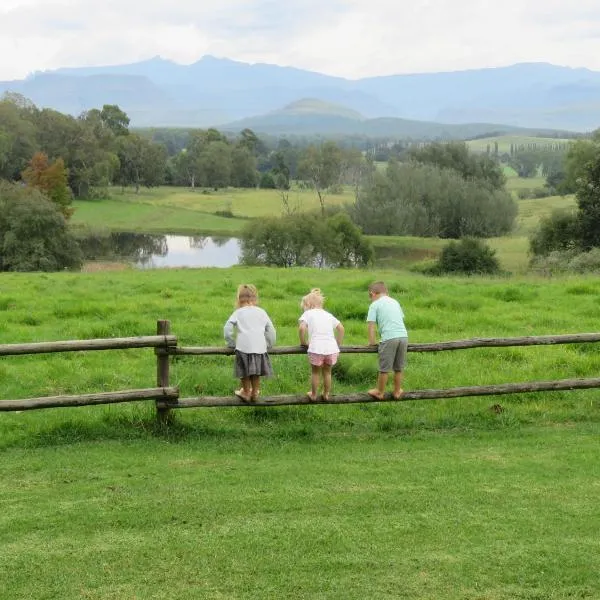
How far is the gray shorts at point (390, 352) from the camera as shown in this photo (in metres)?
10.1

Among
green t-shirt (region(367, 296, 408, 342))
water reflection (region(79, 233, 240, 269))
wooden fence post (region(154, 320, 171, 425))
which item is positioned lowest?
water reflection (region(79, 233, 240, 269))

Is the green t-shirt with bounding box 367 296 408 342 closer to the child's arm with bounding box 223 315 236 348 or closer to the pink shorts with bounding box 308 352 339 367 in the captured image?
the pink shorts with bounding box 308 352 339 367

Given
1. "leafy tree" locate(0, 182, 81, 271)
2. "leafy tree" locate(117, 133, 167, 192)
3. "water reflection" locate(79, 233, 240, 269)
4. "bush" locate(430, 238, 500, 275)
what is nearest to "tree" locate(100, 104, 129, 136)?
"leafy tree" locate(117, 133, 167, 192)

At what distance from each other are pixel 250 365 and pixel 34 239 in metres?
49.4

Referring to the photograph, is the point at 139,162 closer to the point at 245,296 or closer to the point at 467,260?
the point at 467,260

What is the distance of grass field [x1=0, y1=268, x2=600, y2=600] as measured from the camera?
6031mm

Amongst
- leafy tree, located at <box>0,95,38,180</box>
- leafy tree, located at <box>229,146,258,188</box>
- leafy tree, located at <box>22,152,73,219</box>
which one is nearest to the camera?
leafy tree, located at <box>22,152,73,219</box>

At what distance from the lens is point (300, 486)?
7953 mm

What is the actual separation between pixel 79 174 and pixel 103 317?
9005cm

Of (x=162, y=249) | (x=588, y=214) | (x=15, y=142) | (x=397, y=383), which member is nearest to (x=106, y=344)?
(x=397, y=383)

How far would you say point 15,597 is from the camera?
18.9 ft

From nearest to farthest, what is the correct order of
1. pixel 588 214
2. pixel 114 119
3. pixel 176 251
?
pixel 588 214
pixel 176 251
pixel 114 119

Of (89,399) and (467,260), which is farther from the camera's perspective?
(467,260)

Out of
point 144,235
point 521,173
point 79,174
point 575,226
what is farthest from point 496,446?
point 521,173
